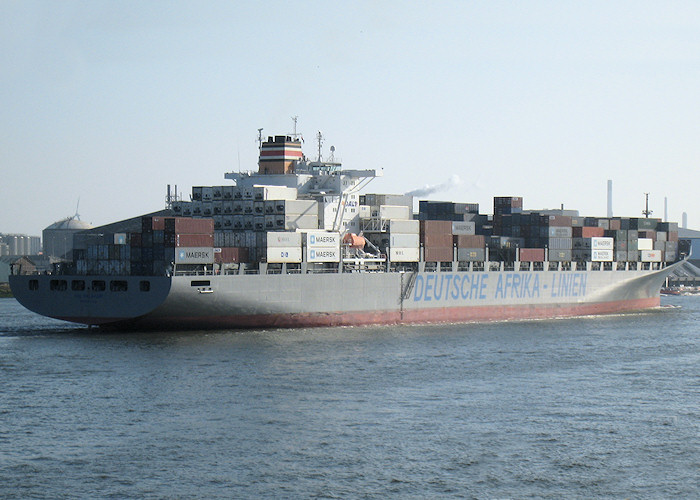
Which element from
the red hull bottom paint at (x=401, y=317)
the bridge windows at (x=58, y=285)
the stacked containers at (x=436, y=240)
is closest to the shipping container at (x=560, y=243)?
the red hull bottom paint at (x=401, y=317)

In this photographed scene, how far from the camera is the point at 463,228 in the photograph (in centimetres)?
6281

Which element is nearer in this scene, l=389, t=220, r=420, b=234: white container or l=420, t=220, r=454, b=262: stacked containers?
l=389, t=220, r=420, b=234: white container

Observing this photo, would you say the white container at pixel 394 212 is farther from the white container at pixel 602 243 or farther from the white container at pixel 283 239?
the white container at pixel 602 243

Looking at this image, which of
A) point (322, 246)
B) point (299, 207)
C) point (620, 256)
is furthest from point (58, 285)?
point (620, 256)

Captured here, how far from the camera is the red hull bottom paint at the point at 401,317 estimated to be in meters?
48.1

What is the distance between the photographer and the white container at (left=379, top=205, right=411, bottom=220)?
59656mm

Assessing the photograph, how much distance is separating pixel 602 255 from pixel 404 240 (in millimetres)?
20572

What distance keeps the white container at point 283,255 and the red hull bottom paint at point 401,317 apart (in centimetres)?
321

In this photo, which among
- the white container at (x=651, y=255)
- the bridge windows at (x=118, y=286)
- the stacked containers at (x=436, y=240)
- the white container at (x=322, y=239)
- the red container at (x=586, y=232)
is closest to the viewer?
the bridge windows at (x=118, y=286)

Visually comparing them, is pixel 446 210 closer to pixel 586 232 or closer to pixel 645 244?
pixel 586 232

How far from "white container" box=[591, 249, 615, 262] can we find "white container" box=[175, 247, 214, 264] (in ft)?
112

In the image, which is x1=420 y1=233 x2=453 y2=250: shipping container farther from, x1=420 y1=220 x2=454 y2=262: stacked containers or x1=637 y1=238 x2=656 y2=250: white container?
x1=637 y1=238 x2=656 y2=250: white container

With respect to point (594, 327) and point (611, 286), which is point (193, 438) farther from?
point (611, 286)

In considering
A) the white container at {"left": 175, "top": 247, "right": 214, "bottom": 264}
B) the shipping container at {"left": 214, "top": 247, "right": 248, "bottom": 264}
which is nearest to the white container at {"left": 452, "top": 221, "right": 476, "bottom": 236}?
the shipping container at {"left": 214, "top": 247, "right": 248, "bottom": 264}
